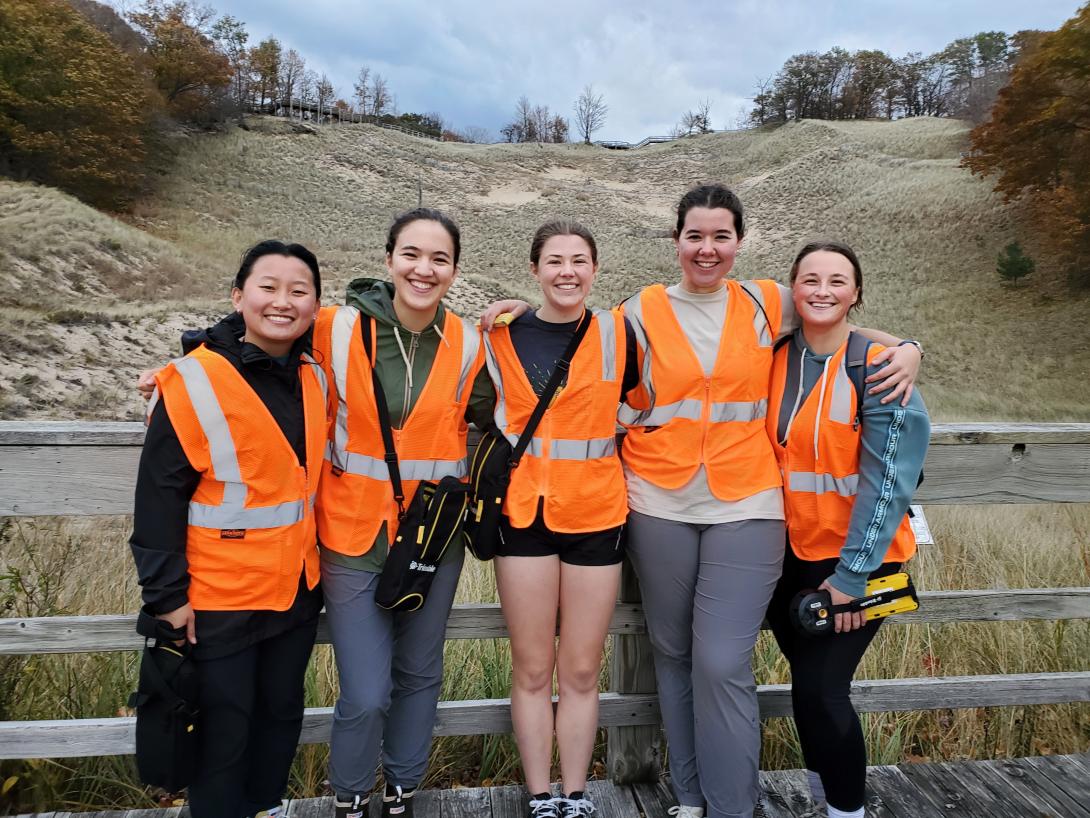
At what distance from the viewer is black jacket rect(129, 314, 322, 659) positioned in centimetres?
215

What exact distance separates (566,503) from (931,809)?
205 centimetres

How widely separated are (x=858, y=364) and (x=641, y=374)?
80 cm

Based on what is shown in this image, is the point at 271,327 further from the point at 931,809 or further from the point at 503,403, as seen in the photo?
the point at 931,809

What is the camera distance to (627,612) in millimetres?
2924

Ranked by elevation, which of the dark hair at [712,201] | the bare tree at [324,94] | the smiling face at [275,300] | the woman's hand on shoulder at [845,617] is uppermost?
the bare tree at [324,94]

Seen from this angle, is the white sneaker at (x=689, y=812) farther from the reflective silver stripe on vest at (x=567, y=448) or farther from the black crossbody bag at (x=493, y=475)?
the reflective silver stripe on vest at (x=567, y=448)

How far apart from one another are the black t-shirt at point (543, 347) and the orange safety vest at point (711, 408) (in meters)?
0.05

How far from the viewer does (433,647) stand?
2.69 m

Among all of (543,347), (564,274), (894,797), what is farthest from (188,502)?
(894,797)

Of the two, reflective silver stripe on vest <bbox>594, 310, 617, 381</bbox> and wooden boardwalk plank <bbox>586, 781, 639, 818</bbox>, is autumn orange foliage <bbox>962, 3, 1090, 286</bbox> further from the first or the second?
wooden boardwalk plank <bbox>586, 781, 639, 818</bbox>

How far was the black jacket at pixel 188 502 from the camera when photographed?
215 cm

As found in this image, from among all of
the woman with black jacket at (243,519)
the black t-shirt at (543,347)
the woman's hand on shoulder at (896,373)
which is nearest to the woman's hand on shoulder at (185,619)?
the woman with black jacket at (243,519)

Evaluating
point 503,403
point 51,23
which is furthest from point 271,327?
point 51,23

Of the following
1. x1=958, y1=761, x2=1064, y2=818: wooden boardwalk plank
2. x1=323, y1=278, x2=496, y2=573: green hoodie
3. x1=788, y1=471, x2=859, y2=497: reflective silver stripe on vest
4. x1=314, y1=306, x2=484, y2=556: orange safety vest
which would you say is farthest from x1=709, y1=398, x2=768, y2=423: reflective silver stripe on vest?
x1=958, y1=761, x2=1064, y2=818: wooden boardwalk plank
